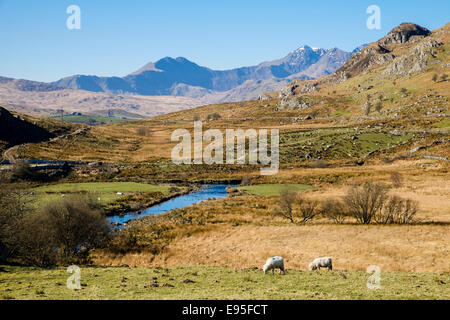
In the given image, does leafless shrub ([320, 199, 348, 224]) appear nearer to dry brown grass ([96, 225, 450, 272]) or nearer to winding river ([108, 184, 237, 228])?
dry brown grass ([96, 225, 450, 272])

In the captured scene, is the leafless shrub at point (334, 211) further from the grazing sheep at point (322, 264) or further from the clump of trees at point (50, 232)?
the clump of trees at point (50, 232)

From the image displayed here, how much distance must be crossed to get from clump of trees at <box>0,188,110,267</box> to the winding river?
13.5 meters

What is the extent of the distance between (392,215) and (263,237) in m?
21.7

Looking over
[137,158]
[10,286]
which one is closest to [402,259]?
[10,286]

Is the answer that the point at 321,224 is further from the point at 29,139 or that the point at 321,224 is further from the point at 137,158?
the point at 29,139

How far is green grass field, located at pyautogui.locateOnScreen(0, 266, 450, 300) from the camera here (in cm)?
1841

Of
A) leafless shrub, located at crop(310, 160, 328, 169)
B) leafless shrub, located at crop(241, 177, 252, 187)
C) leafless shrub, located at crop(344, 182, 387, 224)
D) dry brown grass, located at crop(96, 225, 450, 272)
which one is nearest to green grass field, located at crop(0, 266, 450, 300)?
dry brown grass, located at crop(96, 225, 450, 272)

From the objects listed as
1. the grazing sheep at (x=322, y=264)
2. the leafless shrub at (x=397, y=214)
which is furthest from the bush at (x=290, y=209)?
the grazing sheep at (x=322, y=264)

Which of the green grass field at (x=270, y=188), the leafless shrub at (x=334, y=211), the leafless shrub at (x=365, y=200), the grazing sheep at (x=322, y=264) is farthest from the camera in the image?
the green grass field at (x=270, y=188)

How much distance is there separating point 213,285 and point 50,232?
2327 centimetres

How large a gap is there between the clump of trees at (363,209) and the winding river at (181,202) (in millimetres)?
24858

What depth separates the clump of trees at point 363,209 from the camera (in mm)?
48031

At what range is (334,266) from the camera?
31172 mm

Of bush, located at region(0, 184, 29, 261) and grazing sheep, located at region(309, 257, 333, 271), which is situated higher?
bush, located at region(0, 184, 29, 261)
